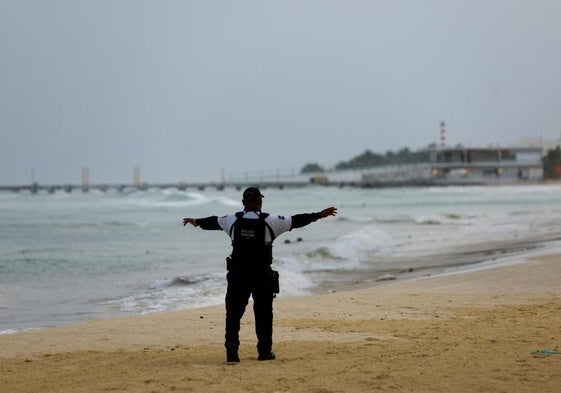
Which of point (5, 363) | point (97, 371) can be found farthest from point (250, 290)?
point (5, 363)

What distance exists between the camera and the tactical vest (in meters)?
7.52

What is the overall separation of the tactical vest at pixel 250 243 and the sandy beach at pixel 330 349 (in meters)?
0.87

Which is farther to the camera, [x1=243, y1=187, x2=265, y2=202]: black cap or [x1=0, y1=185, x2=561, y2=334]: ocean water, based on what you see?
[x1=0, y1=185, x2=561, y2=334]: ocean water

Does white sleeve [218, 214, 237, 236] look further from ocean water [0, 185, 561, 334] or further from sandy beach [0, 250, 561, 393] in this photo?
ocean water [0, 185, 561, 334]

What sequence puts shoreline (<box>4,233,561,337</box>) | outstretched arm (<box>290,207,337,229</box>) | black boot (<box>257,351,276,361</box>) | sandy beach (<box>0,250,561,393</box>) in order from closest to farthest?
sandy beach (<box>0,250,561,393</box>)
outstretched arm (<box>290,207,337,229</box>)
black boot (<box>257,351,276,361</box>)
shoreline (<box>4,233,561,337</box>)

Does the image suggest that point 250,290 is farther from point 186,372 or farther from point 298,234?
point 298,234

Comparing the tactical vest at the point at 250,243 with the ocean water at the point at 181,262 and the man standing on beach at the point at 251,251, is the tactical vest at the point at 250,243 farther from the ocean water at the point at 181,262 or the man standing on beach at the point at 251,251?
the ocean water at the point at 181,262

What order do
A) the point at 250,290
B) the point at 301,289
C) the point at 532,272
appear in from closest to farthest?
the point at 250,290, the point at 532,272, the point at 301,289

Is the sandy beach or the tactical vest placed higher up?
the tactical vest

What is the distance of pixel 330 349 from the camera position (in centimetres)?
805

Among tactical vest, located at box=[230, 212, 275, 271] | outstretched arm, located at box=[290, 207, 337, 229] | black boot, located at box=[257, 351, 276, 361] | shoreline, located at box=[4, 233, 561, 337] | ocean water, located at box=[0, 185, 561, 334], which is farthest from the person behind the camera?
shoreline, located at box=[4, 233, 561, 337]

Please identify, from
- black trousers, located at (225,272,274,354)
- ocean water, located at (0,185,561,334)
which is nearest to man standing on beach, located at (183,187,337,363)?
black trousers, located at (225,272,274,354)

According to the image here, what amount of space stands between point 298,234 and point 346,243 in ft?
28.3

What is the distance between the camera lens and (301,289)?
1597cm
